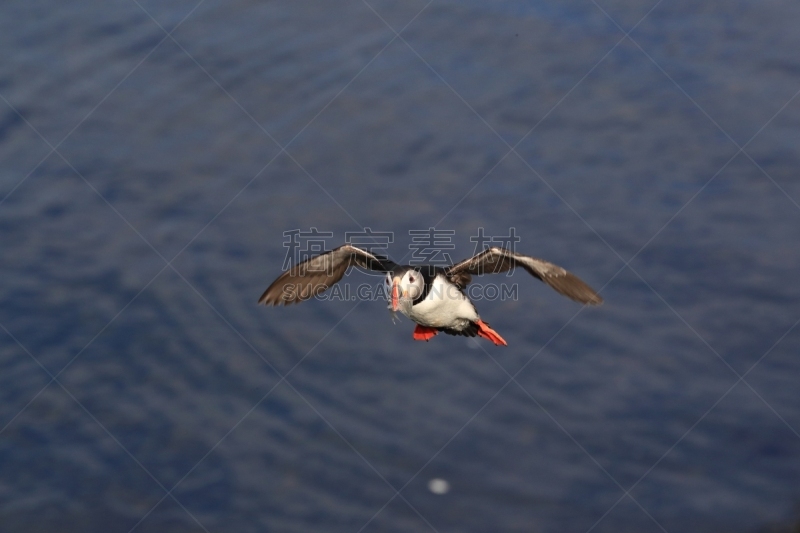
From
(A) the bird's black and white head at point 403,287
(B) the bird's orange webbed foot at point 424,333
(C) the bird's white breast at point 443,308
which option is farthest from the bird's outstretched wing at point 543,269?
(B) the bird's orange webbed foot at point 424,333

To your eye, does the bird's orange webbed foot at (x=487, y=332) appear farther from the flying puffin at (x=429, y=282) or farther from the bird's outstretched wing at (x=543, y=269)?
the bird's outstretched wing at (x=543, y=269)

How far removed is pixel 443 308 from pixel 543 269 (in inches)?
46.7

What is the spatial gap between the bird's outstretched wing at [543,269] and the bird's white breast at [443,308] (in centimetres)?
33

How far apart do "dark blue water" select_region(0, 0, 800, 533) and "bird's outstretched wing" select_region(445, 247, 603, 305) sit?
2.95 meters

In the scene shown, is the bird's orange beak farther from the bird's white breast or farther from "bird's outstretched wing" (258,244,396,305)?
"bird's outstretched wing" (258,244,396,305)

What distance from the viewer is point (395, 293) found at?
33.7 ft

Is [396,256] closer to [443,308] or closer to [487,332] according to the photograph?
[487,332]

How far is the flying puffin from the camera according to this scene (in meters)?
10.5

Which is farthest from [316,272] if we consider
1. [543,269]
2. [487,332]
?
[543,269]

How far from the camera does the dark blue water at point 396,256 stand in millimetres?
12844

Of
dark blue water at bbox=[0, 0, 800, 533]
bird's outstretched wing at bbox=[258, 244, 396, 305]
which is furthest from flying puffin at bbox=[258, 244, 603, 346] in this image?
dark blue water at bbox=[0, 0, 800, 533]

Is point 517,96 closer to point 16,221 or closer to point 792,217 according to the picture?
point 792,217

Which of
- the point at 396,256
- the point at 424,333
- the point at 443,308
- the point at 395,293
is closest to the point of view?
the point at 395,293

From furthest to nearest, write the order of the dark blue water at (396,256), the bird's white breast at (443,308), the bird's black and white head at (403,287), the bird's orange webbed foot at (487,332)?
1. the dark blue water at (396,256)
2. the bird's orange webbed foot at (487,332)
3. the bird's white breast at (443,308)
4. the bird's black and white head at (403,287)
